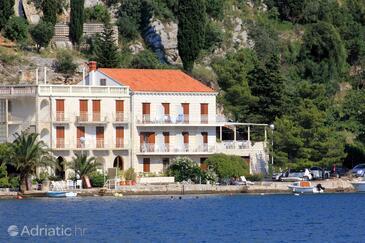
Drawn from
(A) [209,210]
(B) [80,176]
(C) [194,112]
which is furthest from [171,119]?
(A) [209,210]

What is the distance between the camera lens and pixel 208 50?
129875 millimetres

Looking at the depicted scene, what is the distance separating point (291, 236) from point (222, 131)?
39.4m

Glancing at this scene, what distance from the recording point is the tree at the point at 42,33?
117250mm

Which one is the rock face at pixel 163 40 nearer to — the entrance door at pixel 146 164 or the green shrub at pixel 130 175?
the entrance door at pixel 146 164

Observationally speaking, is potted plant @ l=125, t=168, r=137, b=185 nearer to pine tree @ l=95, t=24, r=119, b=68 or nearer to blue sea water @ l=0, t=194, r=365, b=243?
blue sea water @ l=0, t=194, r=365, b=243

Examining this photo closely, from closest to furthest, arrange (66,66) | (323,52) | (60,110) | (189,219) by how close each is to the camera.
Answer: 1. (189,219)
2. (60,110)
3. (66,66)
4. (323,52)

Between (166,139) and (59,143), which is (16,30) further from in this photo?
(59,143)

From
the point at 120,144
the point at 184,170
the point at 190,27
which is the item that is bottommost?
the point at 184,170

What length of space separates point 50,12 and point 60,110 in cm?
1892

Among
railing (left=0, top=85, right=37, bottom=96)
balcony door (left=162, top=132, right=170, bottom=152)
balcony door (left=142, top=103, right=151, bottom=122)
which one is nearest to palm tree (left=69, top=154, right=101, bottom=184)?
railing (left=0, top=85, right=37, bottom=96)

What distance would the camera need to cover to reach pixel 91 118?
10312 centimetres

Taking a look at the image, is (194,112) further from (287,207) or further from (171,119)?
(287,207)

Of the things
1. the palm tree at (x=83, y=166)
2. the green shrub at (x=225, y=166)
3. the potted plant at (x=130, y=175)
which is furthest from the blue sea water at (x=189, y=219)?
the potted plant at (x=130, y=175)

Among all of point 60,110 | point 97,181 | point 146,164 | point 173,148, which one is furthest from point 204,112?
point 97,181
